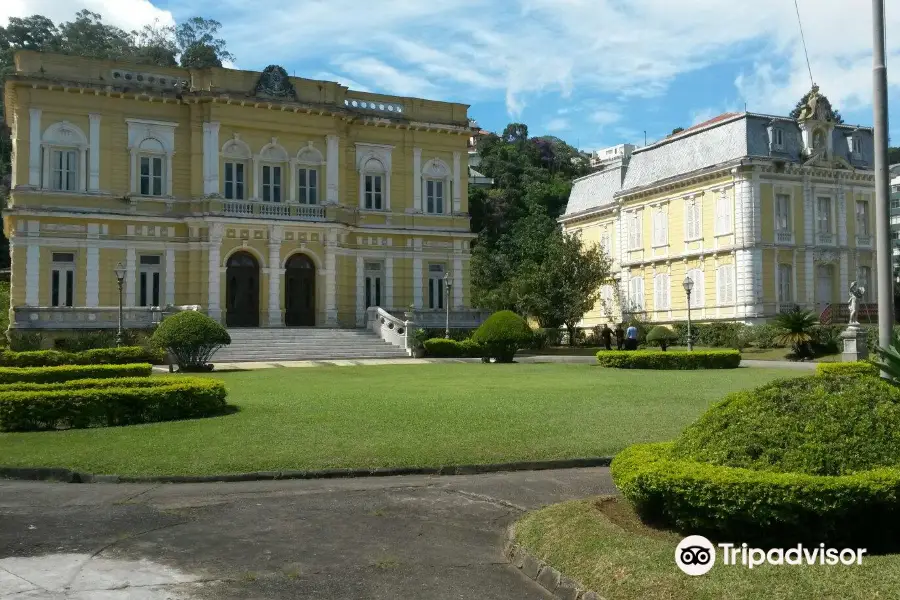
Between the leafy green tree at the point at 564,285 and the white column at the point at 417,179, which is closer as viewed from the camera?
the white column at the point at 417,179

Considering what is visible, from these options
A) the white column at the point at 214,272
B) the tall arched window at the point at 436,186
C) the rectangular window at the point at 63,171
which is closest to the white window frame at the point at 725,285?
the tall arched window at the point at 436,186

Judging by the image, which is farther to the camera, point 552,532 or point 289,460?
point 289,460

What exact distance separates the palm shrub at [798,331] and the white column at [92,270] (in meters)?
28.1

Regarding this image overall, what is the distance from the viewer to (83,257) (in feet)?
Result: 118

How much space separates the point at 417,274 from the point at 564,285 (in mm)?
8234

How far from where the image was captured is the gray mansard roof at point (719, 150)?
44.8 metres

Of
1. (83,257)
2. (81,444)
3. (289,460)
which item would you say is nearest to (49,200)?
(83,257)

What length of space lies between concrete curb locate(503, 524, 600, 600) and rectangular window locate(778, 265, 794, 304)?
40.5 metres

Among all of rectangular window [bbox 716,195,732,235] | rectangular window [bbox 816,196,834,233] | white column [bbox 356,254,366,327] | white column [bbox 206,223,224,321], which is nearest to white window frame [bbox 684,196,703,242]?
rectangular window [bbox 716,195,732,235]

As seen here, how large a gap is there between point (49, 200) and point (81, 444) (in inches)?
1023

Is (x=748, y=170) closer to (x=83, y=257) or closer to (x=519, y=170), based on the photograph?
(x=83, y=257)

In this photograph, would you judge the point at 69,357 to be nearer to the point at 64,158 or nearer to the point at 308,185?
the point at 64,158

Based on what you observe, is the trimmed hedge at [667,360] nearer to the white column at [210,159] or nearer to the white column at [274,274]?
the white column at [274,274]

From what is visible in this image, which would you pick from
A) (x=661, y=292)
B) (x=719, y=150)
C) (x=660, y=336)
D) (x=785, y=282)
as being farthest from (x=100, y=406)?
(x=661, y=292)
